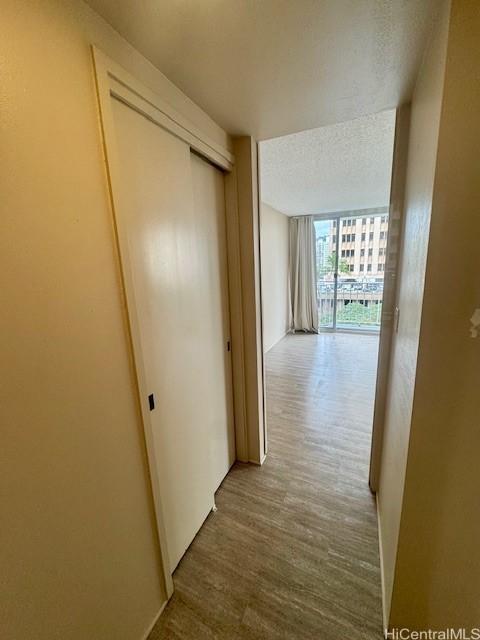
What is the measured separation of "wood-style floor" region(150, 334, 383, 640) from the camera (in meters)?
1.12

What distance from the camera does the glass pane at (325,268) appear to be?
542cm

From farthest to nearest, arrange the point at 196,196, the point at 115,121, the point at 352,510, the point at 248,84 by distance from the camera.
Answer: the point at 352,510
the point at 196,196
the point at 248,84
the point at 115,121

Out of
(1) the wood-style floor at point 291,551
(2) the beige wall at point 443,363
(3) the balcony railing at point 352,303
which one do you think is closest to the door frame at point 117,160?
(1) the wood-style floor at point 291,551

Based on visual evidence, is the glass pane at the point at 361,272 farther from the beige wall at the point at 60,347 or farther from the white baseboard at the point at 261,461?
the beige wall at the point at 60,347

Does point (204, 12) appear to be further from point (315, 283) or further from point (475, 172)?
point (315, 283)

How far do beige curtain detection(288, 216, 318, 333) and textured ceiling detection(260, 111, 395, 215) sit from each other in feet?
3.61

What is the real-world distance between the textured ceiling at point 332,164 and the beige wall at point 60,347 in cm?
149

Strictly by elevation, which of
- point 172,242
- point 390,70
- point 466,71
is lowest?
point 172,242

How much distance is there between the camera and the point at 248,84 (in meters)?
1.15

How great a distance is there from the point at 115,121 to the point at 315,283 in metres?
5.07

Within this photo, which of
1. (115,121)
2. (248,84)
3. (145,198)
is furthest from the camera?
(248,84)

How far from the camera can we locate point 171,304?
1.20 metres

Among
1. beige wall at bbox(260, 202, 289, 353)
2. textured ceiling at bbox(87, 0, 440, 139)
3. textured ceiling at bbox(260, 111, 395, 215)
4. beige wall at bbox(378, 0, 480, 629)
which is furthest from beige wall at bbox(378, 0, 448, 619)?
beige wall at bbox(260, 202, 289, 353)

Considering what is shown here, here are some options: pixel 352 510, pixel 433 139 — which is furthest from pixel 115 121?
pixel 352 510
